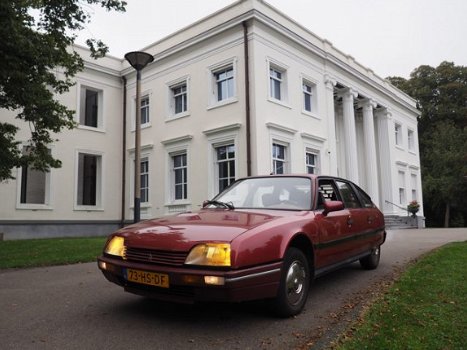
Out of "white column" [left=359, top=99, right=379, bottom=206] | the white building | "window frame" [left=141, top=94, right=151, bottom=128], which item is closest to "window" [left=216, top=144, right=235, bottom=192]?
the white building

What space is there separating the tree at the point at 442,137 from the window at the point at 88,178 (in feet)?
91.1

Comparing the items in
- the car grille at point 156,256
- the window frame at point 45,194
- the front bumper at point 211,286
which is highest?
the window frame at point 45,194

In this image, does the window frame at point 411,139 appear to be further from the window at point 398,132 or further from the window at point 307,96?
the window at point 307,96

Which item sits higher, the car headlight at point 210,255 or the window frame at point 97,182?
the window frame at point 97,182

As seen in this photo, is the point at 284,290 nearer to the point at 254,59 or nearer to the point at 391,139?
the point at 254,59

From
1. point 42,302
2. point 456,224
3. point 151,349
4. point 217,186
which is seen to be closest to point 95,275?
point 42,302

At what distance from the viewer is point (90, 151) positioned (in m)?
20.8

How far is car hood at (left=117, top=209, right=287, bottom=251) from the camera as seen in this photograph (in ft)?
13.0

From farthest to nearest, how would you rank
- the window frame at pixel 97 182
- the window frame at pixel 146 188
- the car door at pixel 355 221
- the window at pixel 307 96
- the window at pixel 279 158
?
1. the window frame at pixel 146 188
2. the window frame at pixel 97 182
3. the window at pixel 307 96
4. the window at pixel 279 158
5. the car door at pixel 355 221

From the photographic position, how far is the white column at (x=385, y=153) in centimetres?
2644

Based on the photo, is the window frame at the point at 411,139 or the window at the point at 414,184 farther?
the window frame at the point at 411,139

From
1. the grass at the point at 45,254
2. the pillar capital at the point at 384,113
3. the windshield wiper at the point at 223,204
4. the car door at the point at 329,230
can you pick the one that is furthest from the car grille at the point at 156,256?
the pillar capital at the point at 384,113

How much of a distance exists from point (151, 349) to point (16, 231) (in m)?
16.5

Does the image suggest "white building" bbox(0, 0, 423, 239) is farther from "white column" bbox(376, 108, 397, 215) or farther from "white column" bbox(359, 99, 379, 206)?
"white column" bbox(376, 108, 397, 215)
